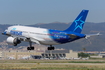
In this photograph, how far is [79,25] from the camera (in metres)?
101

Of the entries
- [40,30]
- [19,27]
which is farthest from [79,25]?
[19,27]

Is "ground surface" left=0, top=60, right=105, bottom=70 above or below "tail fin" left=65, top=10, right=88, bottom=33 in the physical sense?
below

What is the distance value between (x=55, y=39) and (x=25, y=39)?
968cm

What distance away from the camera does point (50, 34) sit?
10069 centimetres

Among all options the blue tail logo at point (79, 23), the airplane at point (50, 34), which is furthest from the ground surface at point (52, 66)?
the blue tail logo at point (79, 23)

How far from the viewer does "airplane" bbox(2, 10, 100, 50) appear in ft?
326

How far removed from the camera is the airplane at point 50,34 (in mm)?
99438

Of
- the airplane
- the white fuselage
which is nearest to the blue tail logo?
the airplane

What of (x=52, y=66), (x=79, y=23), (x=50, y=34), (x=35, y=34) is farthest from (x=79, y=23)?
(x=52, y=66)

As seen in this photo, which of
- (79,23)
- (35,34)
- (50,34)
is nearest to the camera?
(50,34)

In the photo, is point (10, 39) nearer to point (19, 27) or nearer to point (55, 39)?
point (19, 27)

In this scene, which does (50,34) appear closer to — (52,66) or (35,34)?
(35,34)

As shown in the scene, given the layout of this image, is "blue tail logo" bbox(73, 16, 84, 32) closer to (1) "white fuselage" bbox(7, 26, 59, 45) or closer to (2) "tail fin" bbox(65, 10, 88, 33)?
(2) "tail fin" bbox(65, 10, 88, 33)

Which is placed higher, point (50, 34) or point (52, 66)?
point (50, 34)
